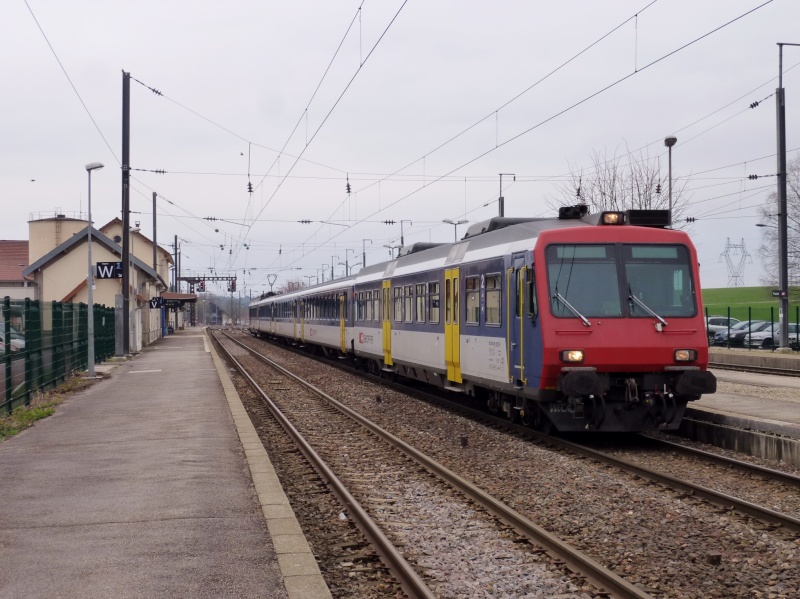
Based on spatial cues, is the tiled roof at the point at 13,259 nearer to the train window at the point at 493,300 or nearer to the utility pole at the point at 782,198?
the utility pole at the point at 782,198

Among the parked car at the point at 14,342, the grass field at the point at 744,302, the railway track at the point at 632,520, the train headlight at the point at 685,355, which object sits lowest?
the railway track at the point at 632,520

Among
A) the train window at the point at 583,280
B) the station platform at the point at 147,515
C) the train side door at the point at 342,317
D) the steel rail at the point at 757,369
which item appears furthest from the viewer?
the train side door at the point at 342,317

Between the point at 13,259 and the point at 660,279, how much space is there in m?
73.7

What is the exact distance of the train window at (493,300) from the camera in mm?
14141

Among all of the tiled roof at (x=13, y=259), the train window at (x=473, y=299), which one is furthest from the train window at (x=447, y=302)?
the tiled roof at (x=13, y=259)

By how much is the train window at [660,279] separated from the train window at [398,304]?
9.48 metres

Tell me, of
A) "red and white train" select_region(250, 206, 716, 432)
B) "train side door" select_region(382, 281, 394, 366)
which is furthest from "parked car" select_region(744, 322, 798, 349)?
"red and white train" select_region(250, 206, 716, 432)

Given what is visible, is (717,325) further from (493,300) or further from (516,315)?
(516,315)

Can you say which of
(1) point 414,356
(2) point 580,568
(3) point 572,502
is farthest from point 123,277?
(2) point 580,568

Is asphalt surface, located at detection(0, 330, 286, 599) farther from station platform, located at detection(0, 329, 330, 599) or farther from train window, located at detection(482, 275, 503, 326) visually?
train window, located at detection(482, 275, 503, 326)

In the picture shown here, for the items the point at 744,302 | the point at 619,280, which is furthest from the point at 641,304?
the point at 744,302

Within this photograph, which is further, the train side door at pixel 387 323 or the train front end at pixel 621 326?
the train side door at pixel 387 323

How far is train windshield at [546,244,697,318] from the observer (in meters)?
12.4

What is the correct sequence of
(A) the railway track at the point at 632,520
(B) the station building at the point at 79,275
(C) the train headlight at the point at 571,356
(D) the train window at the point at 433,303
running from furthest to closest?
(B) the station building at the point at 79,275 → (D) the train window at the point at 433,303 → (C) the train headlight at the point at 571,356 → (A) the railway track at the point at 632,520
